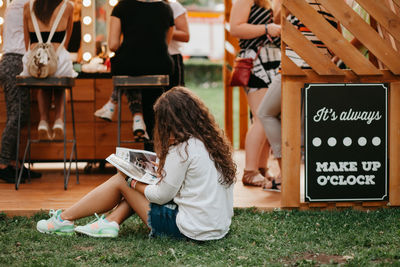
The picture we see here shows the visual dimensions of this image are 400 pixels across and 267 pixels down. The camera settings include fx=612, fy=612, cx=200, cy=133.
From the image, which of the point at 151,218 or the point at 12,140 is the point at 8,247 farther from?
the point at 12,140

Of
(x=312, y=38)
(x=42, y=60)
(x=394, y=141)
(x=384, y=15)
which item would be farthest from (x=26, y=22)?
(x=394, y=141)

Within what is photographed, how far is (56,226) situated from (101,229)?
31 centimetres

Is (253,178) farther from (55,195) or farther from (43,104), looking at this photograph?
(43,104)

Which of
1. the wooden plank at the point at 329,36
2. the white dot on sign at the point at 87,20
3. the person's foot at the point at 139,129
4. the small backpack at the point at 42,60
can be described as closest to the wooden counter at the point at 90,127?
the person's foot at the point at 139,129

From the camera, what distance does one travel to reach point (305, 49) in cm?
439

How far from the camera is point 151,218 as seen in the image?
12.2ft

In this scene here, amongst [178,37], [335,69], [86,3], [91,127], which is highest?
[86,3]

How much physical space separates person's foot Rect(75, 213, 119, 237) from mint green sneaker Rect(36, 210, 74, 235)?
9 cm

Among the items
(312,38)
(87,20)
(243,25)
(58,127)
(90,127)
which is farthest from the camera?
(87,20)

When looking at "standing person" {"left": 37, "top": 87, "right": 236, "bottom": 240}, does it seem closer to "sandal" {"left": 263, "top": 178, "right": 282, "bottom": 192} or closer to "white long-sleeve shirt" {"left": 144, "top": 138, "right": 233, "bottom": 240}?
"white long-sleeve shirt" {"left": 144, "top": 138, "right": 233, "bottom": 240}

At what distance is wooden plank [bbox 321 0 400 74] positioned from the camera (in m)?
4.38

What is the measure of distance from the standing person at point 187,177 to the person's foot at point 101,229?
21 cm

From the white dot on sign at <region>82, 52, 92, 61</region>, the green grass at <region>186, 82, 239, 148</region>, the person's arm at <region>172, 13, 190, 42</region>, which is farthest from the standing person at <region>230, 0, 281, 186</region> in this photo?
the green grass at <region>186, 82, 239, 148</region>

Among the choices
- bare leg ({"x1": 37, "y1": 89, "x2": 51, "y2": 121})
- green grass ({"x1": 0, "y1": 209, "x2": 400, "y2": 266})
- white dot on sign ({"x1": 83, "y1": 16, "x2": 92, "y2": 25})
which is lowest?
green grass ({"x1": 0, "y1": 209, "x2": 400, "y2": 266})
